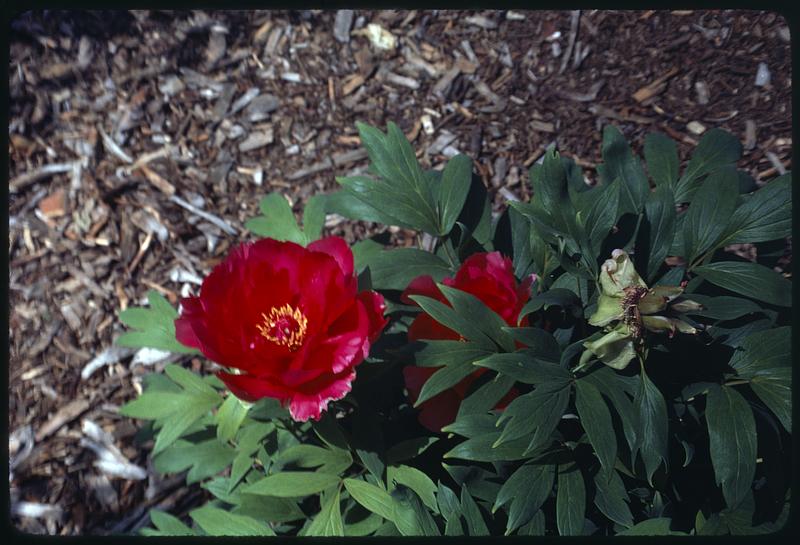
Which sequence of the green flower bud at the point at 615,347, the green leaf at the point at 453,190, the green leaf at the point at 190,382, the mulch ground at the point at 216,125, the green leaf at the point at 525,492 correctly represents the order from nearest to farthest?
1. the green flower bud at the point at 615,347
2. the green leaf at the point at 525,492
3. the green leaf at the point at 453,190
4. the green leaf at the point at 190,382
5. the mulch ground at the point at 216,125

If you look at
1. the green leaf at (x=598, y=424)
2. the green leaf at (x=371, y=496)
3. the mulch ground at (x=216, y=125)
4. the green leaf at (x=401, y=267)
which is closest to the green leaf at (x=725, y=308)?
the green leaf at (x=598, y=424)

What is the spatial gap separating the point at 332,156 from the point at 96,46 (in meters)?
0.92

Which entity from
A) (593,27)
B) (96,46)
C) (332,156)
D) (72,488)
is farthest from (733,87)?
Result: (72,488)

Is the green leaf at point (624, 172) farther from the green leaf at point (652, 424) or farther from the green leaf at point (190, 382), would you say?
the green leaf at point (190, 382)

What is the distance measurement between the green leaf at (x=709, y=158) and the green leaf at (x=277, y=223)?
746 mm

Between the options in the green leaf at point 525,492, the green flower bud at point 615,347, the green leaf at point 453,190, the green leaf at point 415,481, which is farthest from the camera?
the green leaf at point 453,190

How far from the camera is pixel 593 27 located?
8.16 ft

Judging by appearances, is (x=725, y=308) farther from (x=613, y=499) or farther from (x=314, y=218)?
(x=314, y=218)

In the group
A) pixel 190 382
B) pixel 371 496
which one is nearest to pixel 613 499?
pixel 371 496

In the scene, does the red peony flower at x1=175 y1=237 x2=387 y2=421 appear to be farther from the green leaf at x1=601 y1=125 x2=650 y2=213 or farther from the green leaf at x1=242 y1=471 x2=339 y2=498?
the green leaf at x1=601 y1=125 x2=650 y2=213

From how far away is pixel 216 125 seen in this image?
256 centimetres

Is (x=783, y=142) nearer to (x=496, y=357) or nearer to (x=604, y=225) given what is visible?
(x=604, y=225)

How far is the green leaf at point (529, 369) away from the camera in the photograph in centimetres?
108

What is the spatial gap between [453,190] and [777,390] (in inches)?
24.7
